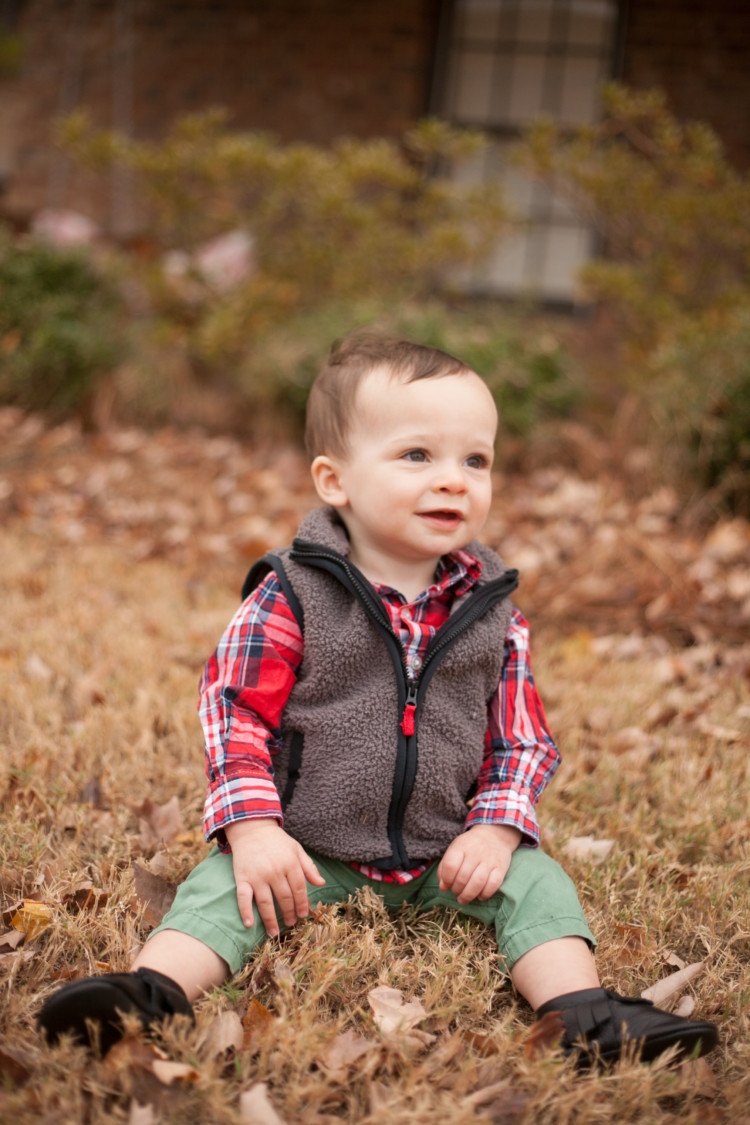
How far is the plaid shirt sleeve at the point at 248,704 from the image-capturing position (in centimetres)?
177

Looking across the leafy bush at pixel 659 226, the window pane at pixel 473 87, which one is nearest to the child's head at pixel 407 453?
the leafy bush at pixel 659 226

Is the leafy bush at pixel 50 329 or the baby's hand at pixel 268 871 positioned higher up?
the leafy bush at pixel 50 329

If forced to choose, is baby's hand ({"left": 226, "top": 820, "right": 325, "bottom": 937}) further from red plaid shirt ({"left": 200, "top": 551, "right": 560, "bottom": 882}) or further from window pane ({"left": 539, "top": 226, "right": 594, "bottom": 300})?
window pane ({"left": 539, "top": 226, "right": 594, "bottom": 300})

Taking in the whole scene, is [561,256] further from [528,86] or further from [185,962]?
[185,962]

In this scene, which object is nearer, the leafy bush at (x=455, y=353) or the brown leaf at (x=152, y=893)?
the brown leaf at (x=152, y=893)

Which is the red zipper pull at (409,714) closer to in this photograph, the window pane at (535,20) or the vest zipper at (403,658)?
the vest zipper at (403,658)

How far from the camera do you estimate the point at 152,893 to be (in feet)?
6.28

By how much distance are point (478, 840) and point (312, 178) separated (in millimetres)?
5202

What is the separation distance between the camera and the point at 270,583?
195 centimetres

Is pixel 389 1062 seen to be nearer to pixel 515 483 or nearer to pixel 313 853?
pixel 313 853

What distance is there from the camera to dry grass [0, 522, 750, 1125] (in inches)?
57.5

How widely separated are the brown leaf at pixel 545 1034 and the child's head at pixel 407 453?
33.2 inches

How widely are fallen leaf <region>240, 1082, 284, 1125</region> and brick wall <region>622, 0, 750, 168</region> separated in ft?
27.5

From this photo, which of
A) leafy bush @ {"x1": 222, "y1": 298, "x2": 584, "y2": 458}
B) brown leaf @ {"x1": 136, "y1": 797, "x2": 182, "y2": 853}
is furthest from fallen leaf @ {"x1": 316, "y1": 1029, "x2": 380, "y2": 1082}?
leafy bush @ {"x1": 222, "y1": 298, "x2": 584, "y2": 458}
